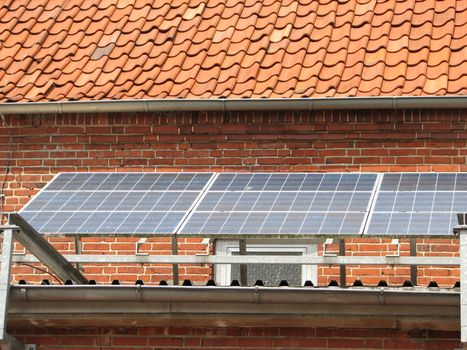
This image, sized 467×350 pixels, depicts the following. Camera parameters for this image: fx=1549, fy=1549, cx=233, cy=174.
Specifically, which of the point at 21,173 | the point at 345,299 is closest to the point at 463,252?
the point at 345,299

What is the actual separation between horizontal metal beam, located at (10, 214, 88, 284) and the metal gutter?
2693mm

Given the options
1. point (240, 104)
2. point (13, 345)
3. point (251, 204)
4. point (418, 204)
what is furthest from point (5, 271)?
point (240, 104)

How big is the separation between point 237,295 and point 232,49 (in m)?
4.86

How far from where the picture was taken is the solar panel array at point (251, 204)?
12.3 metres

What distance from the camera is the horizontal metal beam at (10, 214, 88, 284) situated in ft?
38.5

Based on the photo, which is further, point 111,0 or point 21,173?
point 111,0

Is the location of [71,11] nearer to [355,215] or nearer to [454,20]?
[454,20]

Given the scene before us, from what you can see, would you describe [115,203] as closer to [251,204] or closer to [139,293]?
[251,204]

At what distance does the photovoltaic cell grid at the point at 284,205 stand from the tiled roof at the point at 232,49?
4.15 ft

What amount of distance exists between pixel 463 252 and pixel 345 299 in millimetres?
992

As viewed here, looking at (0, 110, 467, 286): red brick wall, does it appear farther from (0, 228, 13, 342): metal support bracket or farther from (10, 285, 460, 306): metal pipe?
(0, 228, 13, 342): metal support bracket

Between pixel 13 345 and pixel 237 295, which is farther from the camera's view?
pixel 13 345

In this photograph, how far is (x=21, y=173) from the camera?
1542 cm

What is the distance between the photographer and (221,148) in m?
15.2
